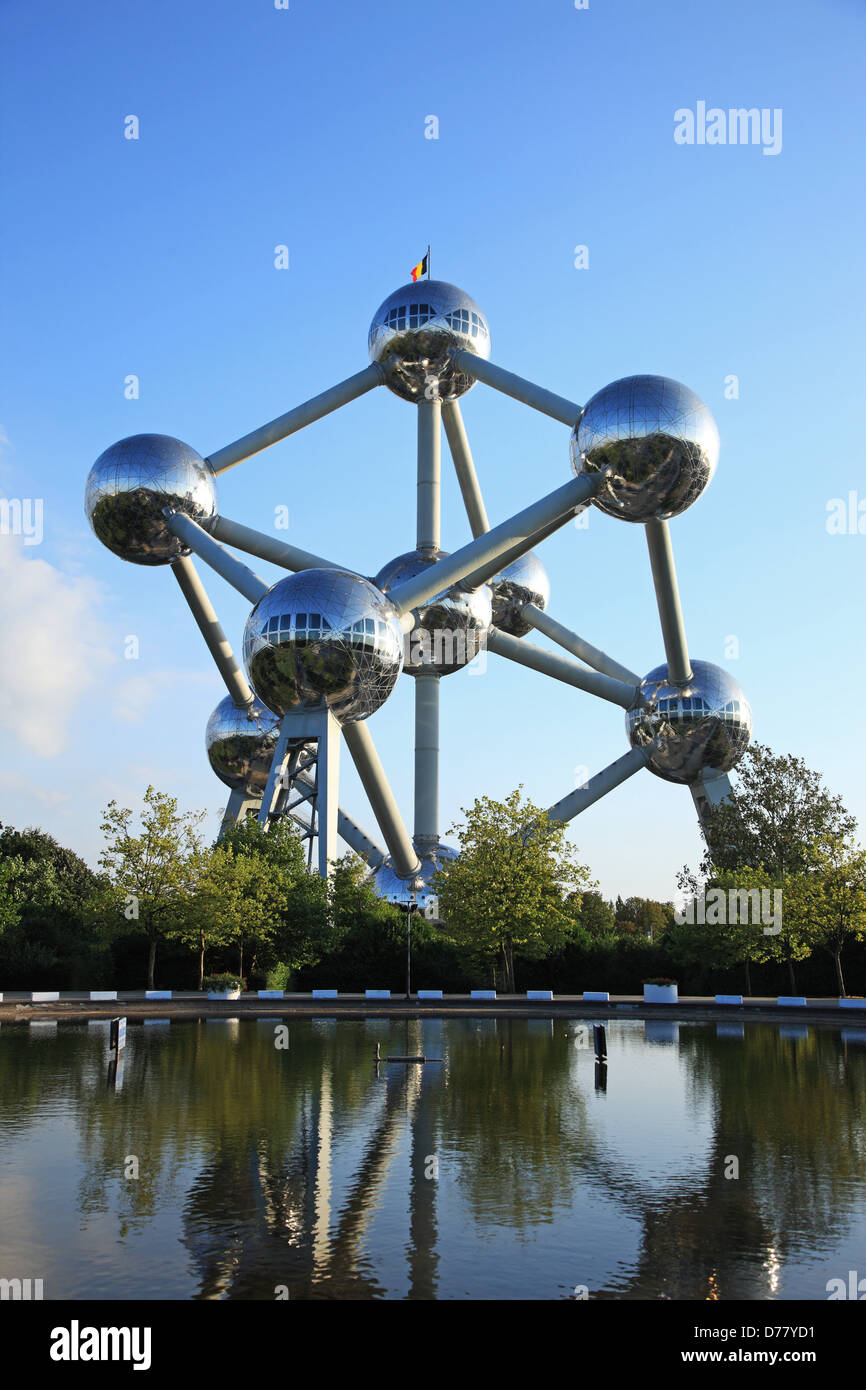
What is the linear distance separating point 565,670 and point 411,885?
10144mm

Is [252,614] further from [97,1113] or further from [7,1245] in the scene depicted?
[7,1245]

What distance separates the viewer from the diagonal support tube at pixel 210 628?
4062cm

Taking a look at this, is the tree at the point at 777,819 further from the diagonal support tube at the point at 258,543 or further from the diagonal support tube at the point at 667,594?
the diagonal support tube at the point at 258,543

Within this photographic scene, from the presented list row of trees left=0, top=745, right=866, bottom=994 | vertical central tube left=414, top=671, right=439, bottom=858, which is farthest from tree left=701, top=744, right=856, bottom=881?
vertical central tube left=414, top=671, right=439, bottom=858

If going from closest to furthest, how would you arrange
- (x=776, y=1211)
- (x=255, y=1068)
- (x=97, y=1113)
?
(x=776, y=1211)
(x=97, y=1113)
(x=255, y=1068)

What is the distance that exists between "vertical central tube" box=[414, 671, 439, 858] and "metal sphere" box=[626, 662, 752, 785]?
764cm

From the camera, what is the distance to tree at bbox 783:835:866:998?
34094mm

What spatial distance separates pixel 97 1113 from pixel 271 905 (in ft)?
68.3

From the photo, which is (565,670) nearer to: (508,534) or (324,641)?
(508,534)

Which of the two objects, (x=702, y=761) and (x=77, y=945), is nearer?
(x=77, y=945)

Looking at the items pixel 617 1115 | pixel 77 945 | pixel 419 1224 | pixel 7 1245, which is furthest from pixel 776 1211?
pixel 77 945

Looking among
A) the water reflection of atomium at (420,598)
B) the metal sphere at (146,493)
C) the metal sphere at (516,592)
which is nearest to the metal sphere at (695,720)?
the water reflection of atomium at (420,598)

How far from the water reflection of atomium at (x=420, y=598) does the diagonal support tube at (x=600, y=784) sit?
0.09 m

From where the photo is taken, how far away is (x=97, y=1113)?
13.9 metres
